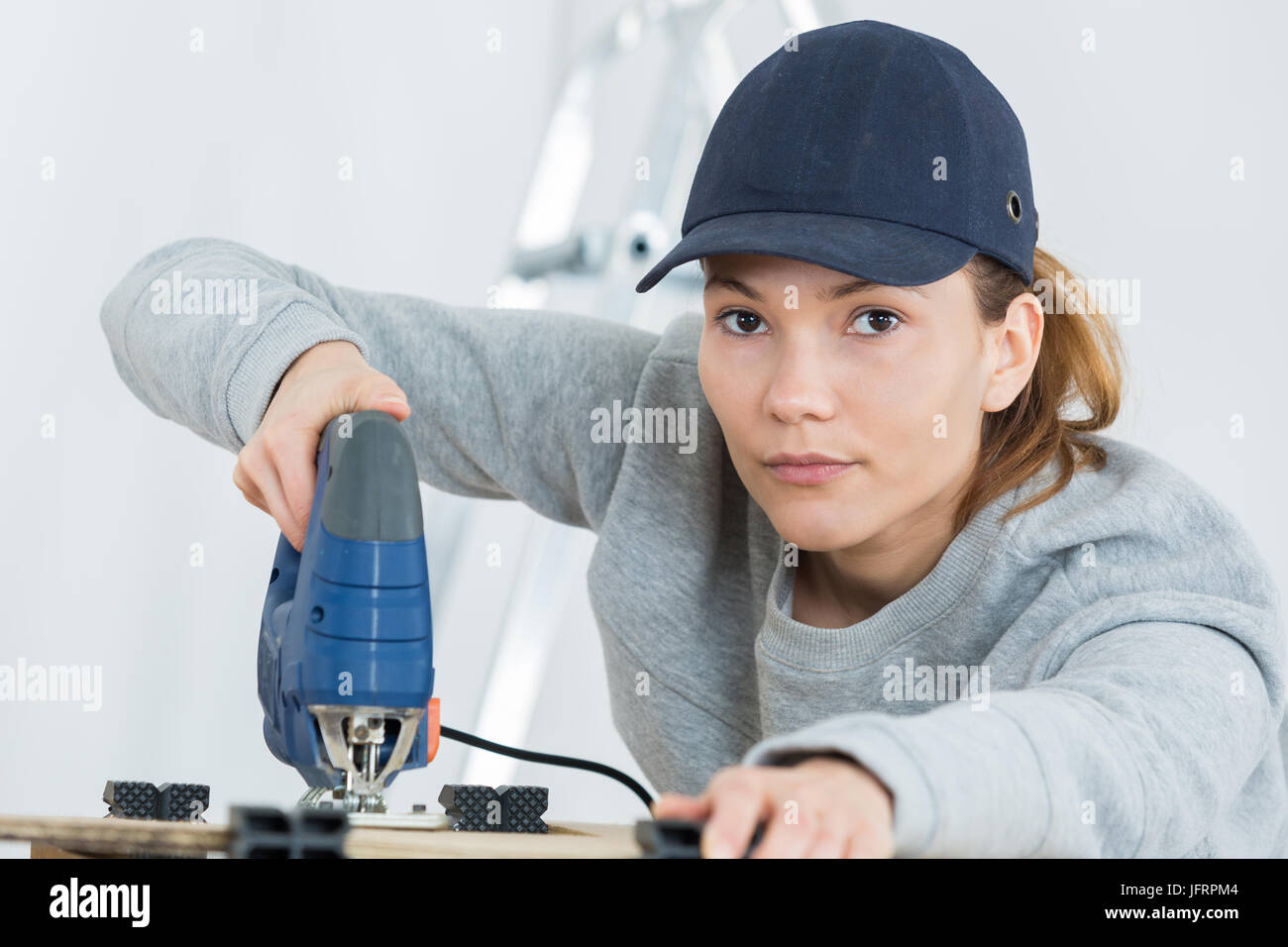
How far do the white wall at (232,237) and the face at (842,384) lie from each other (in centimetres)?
76

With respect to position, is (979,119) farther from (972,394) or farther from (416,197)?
(416,197)

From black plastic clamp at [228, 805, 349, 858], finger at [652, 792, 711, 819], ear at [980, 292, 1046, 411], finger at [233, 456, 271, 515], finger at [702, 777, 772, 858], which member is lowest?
black plastic clamp at [228, 805, 349, 858]

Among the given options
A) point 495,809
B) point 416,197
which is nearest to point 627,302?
point 416,197

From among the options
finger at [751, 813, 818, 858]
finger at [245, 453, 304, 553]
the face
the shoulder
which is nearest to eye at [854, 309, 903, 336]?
the face

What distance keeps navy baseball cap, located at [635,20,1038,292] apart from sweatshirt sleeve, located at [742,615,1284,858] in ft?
1.05

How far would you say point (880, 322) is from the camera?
1.03 meters

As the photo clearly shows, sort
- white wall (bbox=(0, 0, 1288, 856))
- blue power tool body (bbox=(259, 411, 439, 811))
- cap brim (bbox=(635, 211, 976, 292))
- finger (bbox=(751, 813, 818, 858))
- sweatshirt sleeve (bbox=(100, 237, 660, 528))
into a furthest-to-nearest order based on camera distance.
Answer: white wall (bbox=(0, 0, 1288, 856)), sweatshirt sleeve (bbox=(100, 237, 660, 528)), cap brim (bbox=(635, 211, 976, 292)), blue power tool body (bbox=(259, 411, 439, 811)), finger (bbox=(751, 813, 818, 858))

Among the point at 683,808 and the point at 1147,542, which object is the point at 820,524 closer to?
the point at 1147,542

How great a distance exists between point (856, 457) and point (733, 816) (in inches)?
21.3

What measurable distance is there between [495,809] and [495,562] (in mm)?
1735

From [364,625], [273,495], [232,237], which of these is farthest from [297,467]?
[232,237]

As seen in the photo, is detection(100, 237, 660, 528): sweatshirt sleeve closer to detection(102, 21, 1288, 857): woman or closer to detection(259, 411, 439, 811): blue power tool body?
detection(102, 21, 1288, 857): woman

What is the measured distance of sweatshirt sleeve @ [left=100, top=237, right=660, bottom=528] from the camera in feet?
4.32

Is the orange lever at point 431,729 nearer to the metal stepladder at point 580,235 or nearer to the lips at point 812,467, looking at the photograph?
the lips at point 812,467
